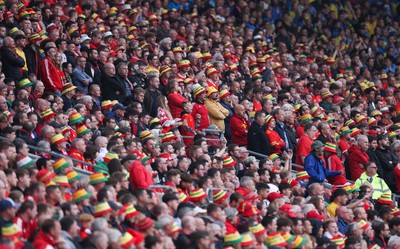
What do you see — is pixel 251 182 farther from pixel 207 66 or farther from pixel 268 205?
pixel 207 66

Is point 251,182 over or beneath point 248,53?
over

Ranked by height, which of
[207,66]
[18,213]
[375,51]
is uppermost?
[18,213]

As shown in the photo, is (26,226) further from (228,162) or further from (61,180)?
(228,162)

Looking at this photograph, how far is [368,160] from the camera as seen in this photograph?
19438 millimetres

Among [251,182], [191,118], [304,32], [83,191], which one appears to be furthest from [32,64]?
[304,32]

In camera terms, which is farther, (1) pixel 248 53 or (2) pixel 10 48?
(1) pixel 248 53

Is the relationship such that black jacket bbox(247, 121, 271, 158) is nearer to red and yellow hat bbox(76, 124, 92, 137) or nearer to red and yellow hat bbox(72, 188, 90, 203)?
red and yellow hat bbox(76, 124, 92, 137)

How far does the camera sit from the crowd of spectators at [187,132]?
12.9 m

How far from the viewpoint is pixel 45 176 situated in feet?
43.0

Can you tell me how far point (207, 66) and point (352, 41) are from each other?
8.44 m

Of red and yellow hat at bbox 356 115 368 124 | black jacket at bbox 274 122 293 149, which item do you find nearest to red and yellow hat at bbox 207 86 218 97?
black jacket at bbox 274 122 293 149

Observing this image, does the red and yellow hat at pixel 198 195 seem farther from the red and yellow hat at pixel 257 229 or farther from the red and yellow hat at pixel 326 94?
the red and yellow hat at pixel 326 94

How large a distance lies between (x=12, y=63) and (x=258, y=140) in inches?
162

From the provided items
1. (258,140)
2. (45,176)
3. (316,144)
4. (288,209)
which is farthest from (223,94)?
(45,176)
